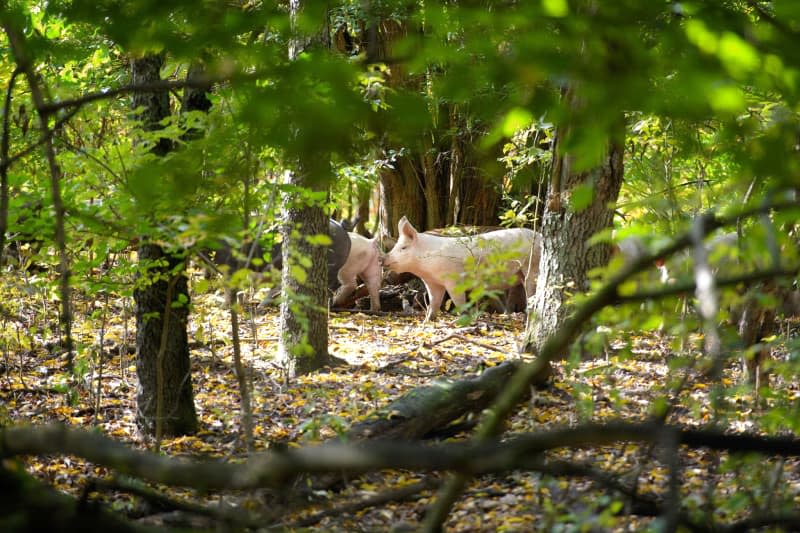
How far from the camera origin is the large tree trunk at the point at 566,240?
24.2 ft

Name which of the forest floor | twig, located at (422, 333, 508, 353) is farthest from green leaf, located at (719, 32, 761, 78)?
twig, located at (422, 333, 508, 353)

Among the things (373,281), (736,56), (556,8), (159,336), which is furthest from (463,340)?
(736,56)

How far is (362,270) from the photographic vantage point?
12.8 meters

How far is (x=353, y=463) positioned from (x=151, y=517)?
297cm

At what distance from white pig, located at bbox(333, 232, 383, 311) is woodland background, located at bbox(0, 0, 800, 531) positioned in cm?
180

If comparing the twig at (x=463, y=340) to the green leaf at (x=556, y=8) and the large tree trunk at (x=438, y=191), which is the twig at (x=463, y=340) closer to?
the large tree trunk at (x=438, y=191)

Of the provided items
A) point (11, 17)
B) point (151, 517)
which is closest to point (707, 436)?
point (11, 17)

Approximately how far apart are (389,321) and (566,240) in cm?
446

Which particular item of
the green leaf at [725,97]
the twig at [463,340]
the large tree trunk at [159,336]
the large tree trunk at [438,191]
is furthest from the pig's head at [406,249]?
the green leaf at [725,97]

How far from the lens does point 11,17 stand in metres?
2.65

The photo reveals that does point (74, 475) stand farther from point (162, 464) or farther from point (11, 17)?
point (162, 464)

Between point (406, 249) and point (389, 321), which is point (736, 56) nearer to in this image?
point (406, 249)

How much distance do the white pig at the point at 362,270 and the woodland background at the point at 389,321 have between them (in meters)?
1.80

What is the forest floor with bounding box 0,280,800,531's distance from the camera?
12.2 feet
